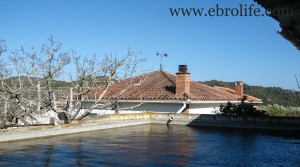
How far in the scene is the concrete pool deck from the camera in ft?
40.2

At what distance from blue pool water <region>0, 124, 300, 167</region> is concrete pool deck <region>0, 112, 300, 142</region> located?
404 millimetres

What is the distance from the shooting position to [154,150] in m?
10.9

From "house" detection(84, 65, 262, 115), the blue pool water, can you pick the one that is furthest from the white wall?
the blue pool water

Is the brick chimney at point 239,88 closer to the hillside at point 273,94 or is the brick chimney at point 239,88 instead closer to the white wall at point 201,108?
the white wall at point 201,108

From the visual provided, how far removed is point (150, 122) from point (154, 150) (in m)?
9.37

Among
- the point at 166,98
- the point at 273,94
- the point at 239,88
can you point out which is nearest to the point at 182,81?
the point at 166,98

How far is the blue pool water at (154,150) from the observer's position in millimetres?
9109

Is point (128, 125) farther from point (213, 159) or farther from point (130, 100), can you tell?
point (213, 159)

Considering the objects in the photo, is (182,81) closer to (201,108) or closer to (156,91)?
(156,91)

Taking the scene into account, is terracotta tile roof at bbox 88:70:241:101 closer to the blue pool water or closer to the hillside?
the blue pool water

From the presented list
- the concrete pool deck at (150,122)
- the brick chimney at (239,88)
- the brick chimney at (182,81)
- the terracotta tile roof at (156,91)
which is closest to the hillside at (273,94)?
the brick chimney at (239,88)

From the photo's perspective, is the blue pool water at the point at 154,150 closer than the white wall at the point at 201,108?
Yes

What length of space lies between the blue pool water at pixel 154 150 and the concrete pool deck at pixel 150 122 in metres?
0.40

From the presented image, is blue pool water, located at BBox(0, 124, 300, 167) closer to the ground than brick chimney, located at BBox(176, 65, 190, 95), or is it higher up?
closer to the ground
